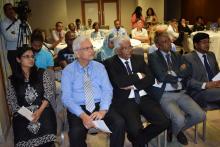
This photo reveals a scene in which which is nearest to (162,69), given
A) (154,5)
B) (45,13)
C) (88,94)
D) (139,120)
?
(139,120)

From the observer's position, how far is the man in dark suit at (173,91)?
2.79 meters

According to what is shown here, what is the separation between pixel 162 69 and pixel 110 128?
0.90 metres

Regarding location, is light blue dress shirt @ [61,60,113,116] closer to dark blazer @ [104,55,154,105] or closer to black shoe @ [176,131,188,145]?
dark blazer @ [104,55,154,105]

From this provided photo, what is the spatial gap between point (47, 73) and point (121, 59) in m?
0.78

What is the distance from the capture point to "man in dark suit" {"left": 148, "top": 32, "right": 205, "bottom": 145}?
279 cm

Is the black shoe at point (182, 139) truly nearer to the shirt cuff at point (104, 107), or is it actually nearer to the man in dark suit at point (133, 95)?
the man in dark suit at point (133, 95)

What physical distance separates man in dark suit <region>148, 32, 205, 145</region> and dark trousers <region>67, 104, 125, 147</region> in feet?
1.93

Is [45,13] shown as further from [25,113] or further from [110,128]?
[110,128]

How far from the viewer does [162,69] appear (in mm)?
2971

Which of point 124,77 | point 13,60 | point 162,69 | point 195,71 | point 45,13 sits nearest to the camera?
point 124,77

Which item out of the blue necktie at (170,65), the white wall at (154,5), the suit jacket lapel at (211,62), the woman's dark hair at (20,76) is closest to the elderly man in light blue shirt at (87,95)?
the woman's dark hair at (20,76)

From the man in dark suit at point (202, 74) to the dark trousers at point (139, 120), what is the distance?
0.54m

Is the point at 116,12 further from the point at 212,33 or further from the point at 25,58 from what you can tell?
the point at 25,58

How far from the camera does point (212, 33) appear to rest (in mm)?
6625
